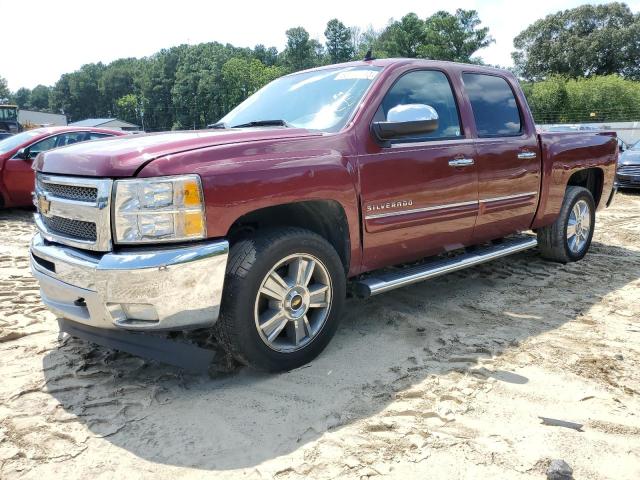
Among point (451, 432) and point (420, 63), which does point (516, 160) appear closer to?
point (420, 63)

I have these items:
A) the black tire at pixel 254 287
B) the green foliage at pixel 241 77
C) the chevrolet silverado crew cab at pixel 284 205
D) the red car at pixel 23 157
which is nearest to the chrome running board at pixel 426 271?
the chevrolet silverado crew cab at pixel 284 205

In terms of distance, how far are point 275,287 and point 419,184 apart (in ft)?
4.27

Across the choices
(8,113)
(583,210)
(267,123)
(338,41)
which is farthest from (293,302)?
(338,41)

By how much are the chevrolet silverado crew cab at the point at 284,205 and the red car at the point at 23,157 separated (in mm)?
5310

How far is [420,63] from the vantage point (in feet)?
12.7

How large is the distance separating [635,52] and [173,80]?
69850mm

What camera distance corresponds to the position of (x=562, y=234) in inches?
207

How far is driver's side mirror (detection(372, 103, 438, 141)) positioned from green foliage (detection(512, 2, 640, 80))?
69747mm

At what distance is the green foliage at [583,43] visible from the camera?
65.4 meters

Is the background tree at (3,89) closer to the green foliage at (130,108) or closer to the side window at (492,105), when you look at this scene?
the green foliage at (130,108)

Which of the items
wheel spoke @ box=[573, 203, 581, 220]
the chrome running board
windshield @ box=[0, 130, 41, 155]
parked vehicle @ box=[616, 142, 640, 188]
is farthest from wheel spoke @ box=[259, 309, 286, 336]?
parked vehicle @ box=[616, 142, 640, 188]

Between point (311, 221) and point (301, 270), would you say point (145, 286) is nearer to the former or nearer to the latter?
point (301, 270)

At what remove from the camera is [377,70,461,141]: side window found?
3.64m

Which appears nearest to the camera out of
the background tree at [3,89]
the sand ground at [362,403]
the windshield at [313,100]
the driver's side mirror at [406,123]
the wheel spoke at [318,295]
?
the sand ground at [362,403]
